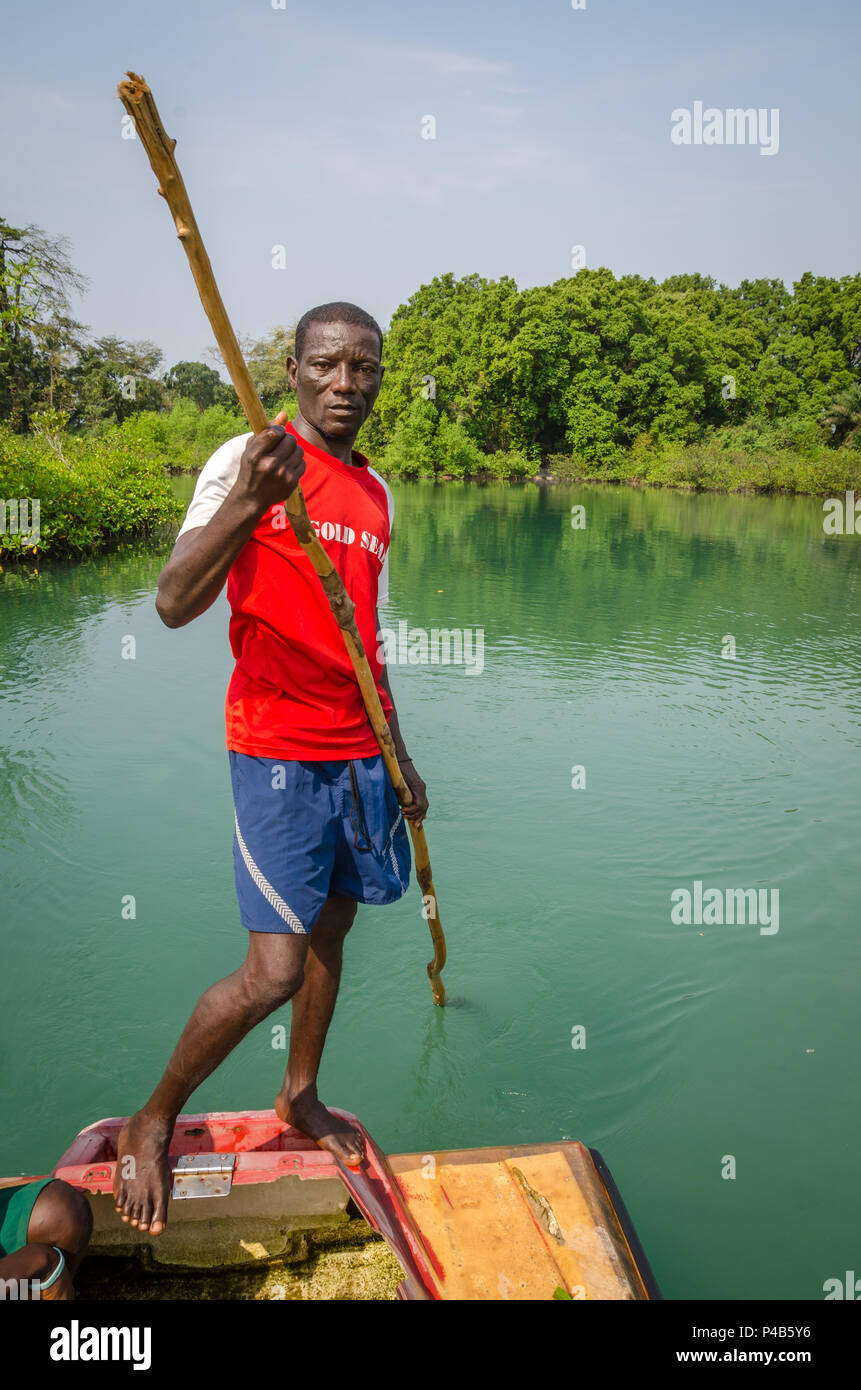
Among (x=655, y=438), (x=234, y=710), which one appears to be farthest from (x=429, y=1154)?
(x=655, y=438)

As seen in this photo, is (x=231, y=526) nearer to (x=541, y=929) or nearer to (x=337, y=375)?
(x=337, y=375)

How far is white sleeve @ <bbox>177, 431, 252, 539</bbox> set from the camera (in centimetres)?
183

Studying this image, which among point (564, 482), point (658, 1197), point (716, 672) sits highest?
point (564, 482)

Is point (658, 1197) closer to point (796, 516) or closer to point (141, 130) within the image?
point (141, 130)

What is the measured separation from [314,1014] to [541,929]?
5.46ft

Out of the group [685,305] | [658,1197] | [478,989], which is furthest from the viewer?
[685,305]

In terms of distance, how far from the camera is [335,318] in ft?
6.86

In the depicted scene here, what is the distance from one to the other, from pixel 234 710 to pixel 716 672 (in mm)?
6167

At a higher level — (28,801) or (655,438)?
(655,438)

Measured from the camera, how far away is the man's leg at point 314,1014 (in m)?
2.19

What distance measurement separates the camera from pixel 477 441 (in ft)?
132
